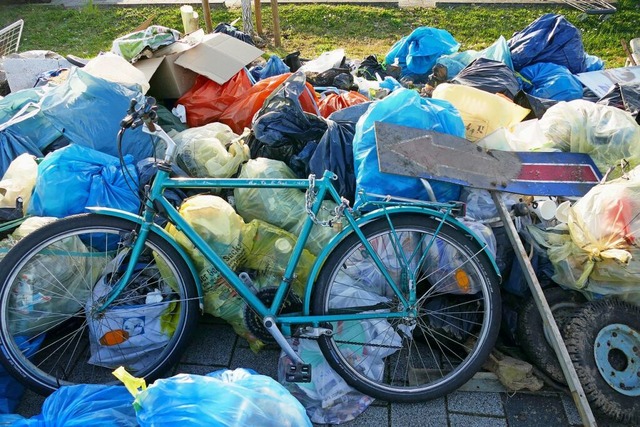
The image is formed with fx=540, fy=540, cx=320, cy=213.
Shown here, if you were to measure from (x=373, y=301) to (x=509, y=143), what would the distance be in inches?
55.0

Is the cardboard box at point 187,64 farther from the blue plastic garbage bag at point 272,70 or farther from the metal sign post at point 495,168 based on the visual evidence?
the metal sign post at point 495,168

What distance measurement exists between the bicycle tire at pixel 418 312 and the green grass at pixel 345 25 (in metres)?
4.68

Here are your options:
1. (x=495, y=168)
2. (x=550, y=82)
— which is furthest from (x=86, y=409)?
(x=550, y=82)

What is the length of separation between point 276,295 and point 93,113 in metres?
1.89

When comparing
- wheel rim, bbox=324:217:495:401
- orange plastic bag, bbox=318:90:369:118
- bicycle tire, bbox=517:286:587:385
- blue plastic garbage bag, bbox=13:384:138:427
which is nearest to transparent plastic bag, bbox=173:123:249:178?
orange plastic bag, bbox=318:90:369:118

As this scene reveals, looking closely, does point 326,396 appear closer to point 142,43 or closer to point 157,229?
point 157,229

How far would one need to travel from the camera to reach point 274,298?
275 cm

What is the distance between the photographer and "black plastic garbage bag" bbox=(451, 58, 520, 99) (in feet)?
14.1

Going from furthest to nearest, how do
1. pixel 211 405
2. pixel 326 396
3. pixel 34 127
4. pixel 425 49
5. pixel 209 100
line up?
1. pixel 425 49
2. pixel 209 100
3. pixel 34 127
4. pixel 326 396
5. pixel 211 405

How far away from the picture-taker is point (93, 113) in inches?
141

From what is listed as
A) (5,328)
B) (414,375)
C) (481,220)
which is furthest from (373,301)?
(5,328)

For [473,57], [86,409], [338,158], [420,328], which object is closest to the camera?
[86,409]

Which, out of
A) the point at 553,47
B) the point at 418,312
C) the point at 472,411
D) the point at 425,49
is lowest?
the point at 472,411

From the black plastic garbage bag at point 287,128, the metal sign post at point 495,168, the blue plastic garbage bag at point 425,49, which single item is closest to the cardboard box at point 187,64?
the black plastic garbage bag at point 287,128
